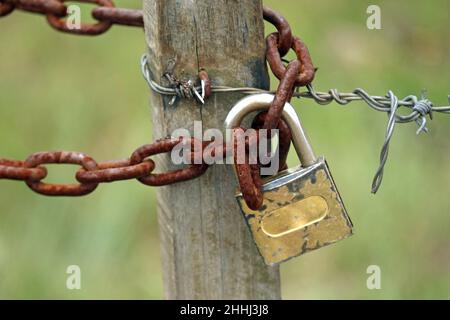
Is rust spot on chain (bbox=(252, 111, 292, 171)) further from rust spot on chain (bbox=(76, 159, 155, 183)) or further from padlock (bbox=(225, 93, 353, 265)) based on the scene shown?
rust spot on chain (bbox=(76, 159, 155, 183))

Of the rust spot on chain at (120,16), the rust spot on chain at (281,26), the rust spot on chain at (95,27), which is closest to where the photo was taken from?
the rust spot on chain at (281,26)

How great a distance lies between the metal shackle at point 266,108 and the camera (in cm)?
153

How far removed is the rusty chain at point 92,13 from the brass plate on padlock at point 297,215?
1.72ft

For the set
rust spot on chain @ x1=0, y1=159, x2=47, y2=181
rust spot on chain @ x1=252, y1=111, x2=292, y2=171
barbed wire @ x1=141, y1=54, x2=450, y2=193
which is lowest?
rust spot on chain @ x1=0, y1=159, x2=47, y2=181

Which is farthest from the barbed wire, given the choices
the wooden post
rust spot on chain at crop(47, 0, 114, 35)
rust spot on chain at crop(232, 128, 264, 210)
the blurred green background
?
the blurred green background

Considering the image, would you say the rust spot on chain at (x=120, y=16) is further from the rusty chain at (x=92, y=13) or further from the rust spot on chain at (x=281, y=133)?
the rust spot on chain at (x=281, y=133)

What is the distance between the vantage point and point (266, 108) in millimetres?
1539

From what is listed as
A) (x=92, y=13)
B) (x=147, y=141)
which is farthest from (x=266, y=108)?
(x=147, y=141)

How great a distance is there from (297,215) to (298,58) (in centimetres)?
31

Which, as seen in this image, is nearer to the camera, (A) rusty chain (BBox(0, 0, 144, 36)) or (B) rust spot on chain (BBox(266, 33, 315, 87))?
(B) rust spot on chain (BBox(266, 33, 315, 87))

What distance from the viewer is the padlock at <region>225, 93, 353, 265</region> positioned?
1554mm

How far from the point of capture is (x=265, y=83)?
1.62m

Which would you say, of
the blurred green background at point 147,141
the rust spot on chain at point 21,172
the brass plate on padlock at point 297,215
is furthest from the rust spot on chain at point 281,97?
the blurred green background at point 147,141

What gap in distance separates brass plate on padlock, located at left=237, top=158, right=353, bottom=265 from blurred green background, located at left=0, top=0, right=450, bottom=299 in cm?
133
